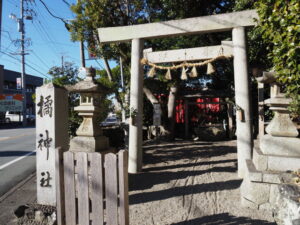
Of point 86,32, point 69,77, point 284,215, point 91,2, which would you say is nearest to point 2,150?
point 69,77

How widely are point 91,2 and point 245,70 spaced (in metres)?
7.19

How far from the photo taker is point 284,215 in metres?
2.33

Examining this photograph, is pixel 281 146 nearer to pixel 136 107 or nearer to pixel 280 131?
pixel 280 131

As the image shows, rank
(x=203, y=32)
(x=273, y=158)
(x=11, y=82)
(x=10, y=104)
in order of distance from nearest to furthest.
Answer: (x=273, y=158) → (x=203, y=32) → (x=10, y=104) → (x=11, y=82)

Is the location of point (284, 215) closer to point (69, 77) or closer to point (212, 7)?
point (69, 77)

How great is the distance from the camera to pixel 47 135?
3.69 m

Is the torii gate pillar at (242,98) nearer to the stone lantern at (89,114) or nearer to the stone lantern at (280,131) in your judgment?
the stone lantern at (280,131)

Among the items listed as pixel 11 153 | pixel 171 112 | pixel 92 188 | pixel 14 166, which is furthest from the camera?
pixel 171 112

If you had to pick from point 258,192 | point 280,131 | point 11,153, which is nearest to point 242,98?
point 280,131

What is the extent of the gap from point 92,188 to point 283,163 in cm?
280

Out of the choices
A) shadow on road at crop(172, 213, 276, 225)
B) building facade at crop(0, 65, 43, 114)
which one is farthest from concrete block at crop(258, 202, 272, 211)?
building facade at crop(0, 65, 43, 114)

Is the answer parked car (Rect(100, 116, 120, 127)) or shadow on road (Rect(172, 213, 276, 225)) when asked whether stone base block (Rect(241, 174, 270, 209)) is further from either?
parked car (Rect(100, 116, 120, 127))

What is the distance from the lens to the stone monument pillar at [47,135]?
3672 millimetres

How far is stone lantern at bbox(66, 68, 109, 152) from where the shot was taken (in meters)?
4.59
